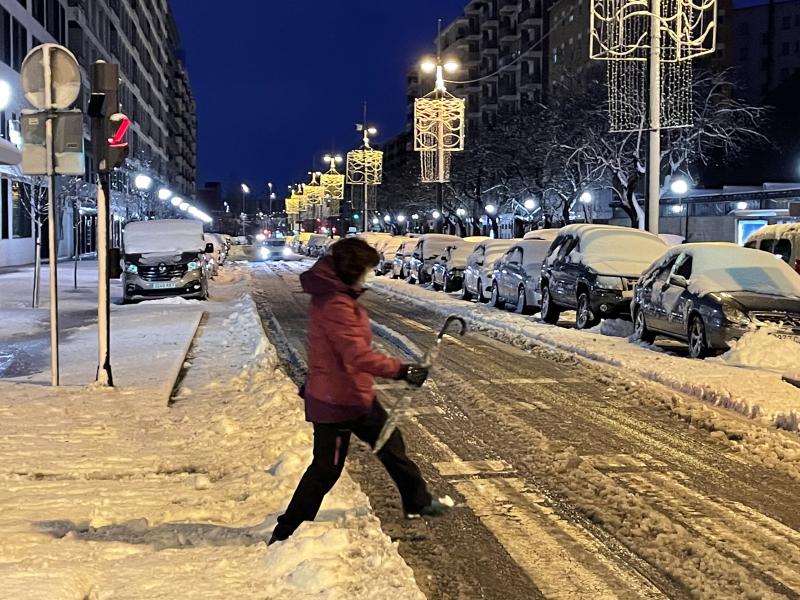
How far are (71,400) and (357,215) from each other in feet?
229

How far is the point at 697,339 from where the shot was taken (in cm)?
1358

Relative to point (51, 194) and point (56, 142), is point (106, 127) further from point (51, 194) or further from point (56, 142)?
point (51, 194)

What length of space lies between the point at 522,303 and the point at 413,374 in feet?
54.3

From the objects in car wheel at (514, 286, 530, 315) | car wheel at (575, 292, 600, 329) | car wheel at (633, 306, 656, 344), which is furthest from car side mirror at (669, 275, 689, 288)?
car wheel at (514, 286, 530, 315)

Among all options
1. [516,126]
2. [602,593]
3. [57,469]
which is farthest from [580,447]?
[516,126]

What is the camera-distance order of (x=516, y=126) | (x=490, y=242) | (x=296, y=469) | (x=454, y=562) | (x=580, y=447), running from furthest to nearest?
(x=516, y=126) → (x=490, y=242) → (x=580, y=447) → (x=296, y=469) → (x=454, y=562)

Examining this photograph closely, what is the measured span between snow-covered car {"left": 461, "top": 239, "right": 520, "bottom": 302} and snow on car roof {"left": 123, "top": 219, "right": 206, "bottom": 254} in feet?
23.3

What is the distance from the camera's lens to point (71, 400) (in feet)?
30.7

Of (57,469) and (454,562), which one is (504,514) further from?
(57,469)

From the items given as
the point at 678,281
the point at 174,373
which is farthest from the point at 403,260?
the point at 174,373

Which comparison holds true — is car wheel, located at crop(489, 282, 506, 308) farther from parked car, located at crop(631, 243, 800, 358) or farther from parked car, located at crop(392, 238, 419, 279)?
parked car, located at crop(392, 238, 419, 279)

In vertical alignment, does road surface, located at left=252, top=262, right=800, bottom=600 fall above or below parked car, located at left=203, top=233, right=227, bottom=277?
below

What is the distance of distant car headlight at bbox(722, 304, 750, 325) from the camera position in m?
12.9

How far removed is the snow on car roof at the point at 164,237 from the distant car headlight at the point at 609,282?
11187 millimetres
